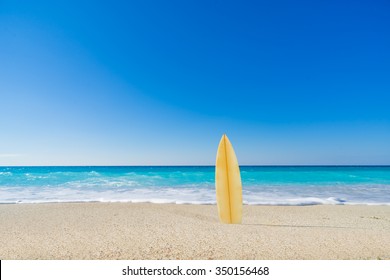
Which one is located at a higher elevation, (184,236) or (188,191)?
(184,236)

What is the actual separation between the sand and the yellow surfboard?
0.28 m

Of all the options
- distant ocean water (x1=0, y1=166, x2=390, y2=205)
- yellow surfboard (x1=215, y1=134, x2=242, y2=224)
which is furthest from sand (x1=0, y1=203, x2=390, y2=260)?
distant ocean water (x1=0, y1=166, x2=390, y2=205)

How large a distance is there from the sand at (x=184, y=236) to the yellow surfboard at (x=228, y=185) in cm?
28

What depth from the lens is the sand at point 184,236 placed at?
7.33 feet

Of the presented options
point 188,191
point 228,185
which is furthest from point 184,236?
point 188,191

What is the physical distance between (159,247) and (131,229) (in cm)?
73

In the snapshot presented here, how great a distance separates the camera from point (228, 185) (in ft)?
11.5

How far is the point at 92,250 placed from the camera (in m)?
2.30

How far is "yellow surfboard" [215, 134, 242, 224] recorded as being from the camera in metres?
3.35

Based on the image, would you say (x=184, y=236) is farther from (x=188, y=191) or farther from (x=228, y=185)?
(x=188, y=191)

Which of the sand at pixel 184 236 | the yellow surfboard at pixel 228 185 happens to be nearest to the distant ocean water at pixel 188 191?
the sand at pixel 184 236

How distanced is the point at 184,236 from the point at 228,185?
3.55 ft

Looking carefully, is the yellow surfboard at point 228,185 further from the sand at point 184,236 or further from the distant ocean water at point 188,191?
the distant ocean water at point 188,191
